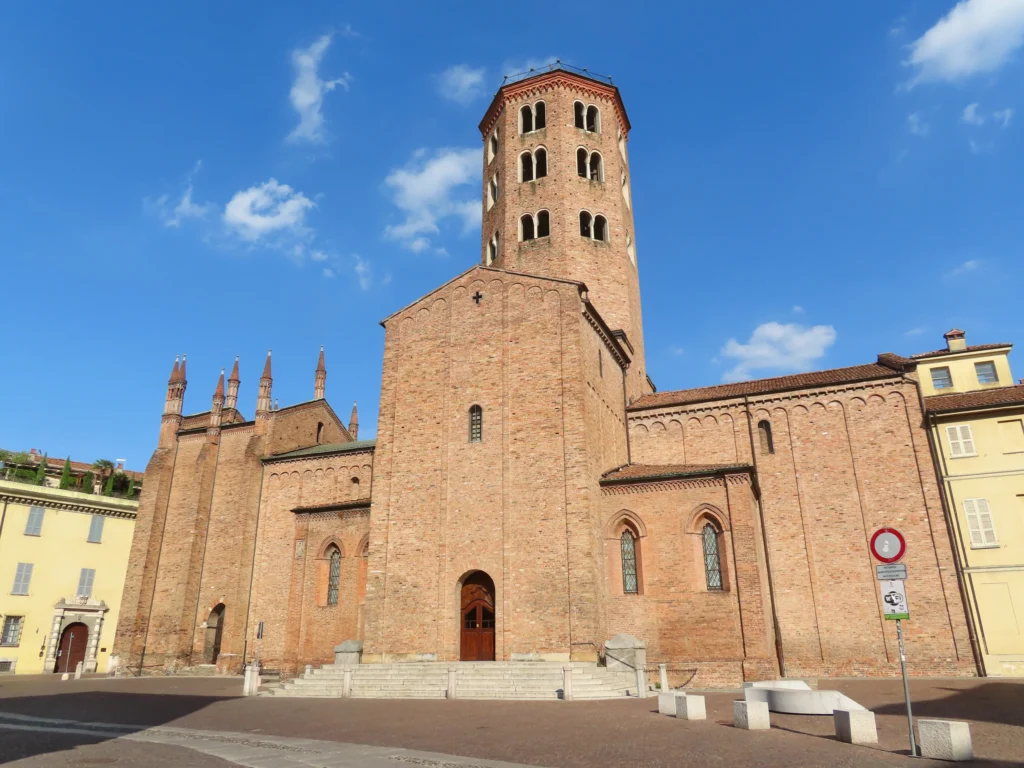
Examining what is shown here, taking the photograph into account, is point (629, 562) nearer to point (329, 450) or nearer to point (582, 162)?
point (329, 450)

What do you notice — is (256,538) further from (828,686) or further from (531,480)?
(828,686)

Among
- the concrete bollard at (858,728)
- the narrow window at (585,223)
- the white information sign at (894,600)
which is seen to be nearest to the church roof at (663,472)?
the narrow window at (585,223)

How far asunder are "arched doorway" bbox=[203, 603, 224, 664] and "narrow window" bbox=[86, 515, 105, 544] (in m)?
10.4

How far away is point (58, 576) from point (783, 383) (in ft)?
118

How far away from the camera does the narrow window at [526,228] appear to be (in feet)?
98.2

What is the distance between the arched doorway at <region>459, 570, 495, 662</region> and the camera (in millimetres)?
20938

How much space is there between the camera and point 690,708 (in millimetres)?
12258

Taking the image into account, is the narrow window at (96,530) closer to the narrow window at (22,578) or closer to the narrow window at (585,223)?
the narrow window at (22,578)

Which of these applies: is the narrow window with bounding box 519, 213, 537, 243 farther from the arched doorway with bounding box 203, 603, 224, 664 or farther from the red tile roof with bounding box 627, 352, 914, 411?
the arched doorway with bounding box 203, 603, 224, 664

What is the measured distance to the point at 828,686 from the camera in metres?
19.5

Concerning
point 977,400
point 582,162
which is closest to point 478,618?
point 977,400

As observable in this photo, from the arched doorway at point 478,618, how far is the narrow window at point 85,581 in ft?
82.4

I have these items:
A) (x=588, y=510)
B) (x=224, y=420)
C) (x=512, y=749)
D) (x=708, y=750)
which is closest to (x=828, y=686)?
(x=588, y=510)

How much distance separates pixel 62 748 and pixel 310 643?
15015 mm
